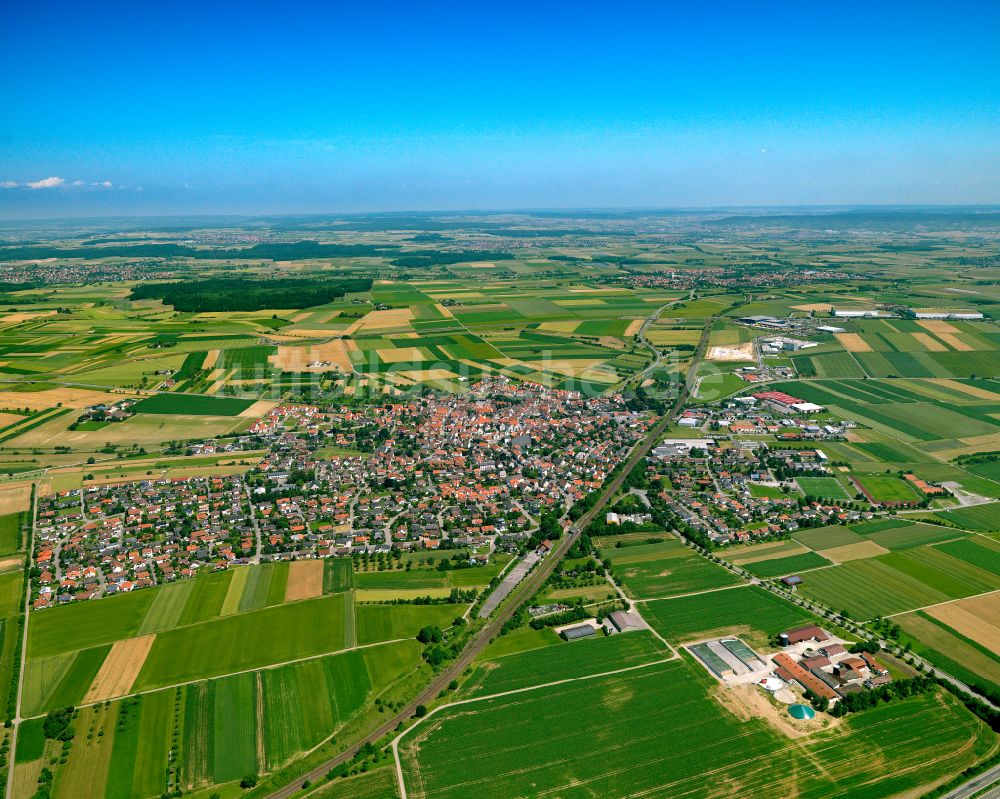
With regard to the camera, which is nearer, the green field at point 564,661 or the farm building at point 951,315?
the green field at point 564,661

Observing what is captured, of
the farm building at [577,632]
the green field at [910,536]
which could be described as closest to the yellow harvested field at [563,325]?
the green field at [910,536]

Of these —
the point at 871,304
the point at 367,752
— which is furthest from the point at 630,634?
the point at 871,304

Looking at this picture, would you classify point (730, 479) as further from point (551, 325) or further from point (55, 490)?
point (551, 325)

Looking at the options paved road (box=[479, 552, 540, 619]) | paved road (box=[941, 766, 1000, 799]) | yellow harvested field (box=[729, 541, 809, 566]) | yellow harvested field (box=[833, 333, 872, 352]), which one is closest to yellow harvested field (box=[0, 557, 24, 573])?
paved road (box=[479, 552, 540, 619])

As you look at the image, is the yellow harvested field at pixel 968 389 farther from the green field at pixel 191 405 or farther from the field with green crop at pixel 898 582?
the green field at pixel 191 405

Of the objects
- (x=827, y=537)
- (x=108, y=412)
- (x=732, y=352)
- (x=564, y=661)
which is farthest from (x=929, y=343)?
(x=108, y=412)

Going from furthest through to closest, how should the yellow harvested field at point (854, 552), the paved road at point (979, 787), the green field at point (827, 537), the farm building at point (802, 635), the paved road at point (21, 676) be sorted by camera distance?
the green field at point (827, 537) → the yellow harvested field at point (854, 552) → the farm building at point (802, 635) → the paved road at point (21, 676) → the paved road at point (979, 787)

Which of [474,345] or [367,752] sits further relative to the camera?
[474,345]
